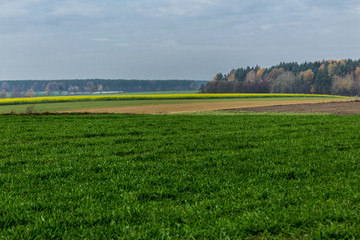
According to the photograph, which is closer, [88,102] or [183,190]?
[183,190]

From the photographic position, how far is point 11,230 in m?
6.13

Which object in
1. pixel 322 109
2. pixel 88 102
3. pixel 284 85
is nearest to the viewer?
pixel 322 109

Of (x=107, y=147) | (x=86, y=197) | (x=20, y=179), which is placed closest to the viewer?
(x=86, y=197)

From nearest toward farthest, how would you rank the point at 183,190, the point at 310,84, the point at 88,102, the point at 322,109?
the point at 183,190 → the point at 322,109 → the point at 88,102 → the point at 310,84

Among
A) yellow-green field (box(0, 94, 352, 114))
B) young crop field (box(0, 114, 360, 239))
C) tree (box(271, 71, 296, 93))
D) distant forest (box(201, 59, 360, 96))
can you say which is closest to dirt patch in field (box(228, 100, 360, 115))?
yellow-green field (box(0, 94, 352, 114))

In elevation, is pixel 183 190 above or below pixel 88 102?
below

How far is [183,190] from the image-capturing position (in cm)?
855

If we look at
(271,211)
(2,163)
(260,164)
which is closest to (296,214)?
(271,211)

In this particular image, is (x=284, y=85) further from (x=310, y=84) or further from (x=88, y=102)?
(x=88, y=102)

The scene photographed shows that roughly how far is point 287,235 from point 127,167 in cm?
609

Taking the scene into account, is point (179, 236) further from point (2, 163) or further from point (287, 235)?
point (2, 163)

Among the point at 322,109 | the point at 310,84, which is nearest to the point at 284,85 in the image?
the point at 310,84

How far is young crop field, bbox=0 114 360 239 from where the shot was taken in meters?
6.19

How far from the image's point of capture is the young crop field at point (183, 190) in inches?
244
